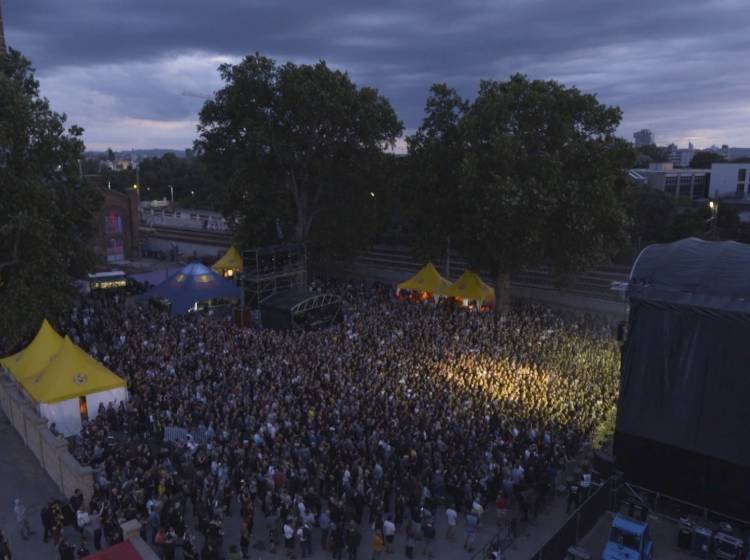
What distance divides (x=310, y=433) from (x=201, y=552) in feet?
13.7

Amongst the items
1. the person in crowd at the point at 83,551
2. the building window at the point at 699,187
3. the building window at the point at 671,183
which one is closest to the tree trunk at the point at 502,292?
the person in crowd at the point at 83,551

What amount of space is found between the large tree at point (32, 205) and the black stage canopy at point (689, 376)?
20.1 m

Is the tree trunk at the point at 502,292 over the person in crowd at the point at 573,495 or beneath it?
over

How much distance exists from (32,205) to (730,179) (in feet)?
250

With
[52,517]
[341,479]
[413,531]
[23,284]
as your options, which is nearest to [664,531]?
[413,531]

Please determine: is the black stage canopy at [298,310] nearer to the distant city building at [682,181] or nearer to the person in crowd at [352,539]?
the person in crowd at [352,539]

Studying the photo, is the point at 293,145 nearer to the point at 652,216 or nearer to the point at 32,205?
the point at 32,205

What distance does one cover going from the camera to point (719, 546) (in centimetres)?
1202

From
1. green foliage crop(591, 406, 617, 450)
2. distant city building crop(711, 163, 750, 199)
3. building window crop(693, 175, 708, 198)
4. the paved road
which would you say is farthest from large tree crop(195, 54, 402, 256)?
building window crop(693, 175, 708, 198)

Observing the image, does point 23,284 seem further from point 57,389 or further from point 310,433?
point 310,433

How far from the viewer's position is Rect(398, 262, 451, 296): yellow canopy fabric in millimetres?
30859

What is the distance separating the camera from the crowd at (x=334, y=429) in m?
12.2

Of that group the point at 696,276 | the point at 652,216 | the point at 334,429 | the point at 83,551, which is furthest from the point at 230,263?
the point at 652,216

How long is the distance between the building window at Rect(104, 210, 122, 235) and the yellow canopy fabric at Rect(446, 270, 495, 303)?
30394mm
